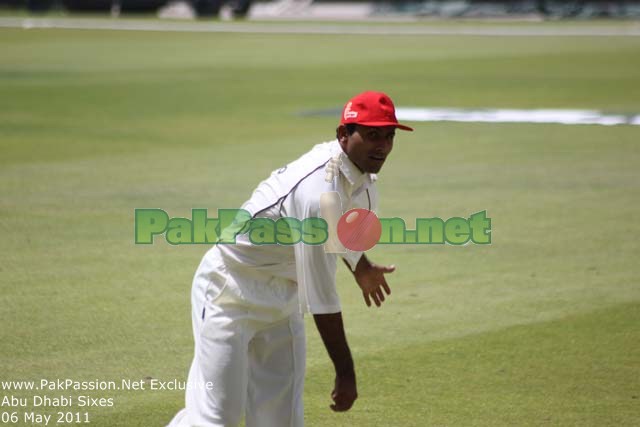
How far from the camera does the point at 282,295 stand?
501 centimetres

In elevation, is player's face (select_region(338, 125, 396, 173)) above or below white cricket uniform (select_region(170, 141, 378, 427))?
above

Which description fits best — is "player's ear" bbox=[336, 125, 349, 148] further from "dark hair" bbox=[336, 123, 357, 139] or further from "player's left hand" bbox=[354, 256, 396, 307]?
"player's left hand" bbox=[354, 256, 396, 307]

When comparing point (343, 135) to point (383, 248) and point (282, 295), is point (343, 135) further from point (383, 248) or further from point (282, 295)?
point (383, 248)

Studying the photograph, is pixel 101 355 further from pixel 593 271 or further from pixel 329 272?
pixel 593 271

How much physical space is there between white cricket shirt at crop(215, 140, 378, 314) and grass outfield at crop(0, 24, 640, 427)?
1.50 m

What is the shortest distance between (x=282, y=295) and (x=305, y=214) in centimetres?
53

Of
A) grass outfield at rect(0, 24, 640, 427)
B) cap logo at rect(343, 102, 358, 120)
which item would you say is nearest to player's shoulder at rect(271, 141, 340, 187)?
cap logo at rect(343, 102, 358, 120)

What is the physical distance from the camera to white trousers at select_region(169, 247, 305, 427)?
490 centimetres

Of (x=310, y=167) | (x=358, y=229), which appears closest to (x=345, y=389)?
(x=358, y=229)

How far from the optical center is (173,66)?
28.6m

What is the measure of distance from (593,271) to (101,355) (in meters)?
4.31

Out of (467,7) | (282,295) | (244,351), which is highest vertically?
(467,7)

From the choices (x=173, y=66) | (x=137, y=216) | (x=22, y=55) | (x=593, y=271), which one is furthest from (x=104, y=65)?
(x=593, y=271)

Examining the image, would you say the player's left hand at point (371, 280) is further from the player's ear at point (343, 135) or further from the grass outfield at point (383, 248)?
the grass outfield at point (383, 248)
